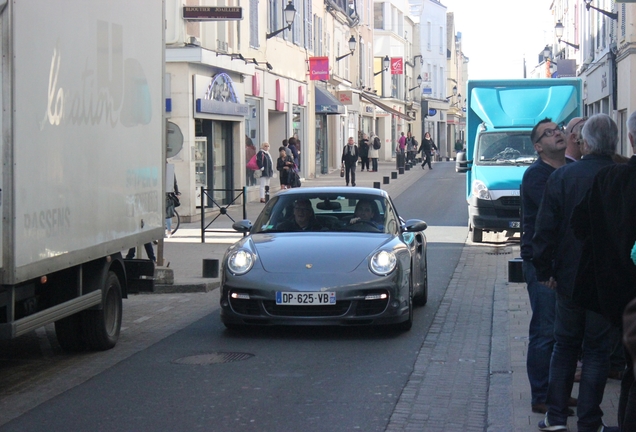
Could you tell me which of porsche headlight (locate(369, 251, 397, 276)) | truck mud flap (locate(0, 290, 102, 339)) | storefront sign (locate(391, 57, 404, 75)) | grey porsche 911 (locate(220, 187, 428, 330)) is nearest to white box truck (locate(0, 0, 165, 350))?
truck mud flap (locate(0, 290, 102, 339))

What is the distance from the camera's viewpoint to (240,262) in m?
8.80

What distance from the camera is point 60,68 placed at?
22.7 ft

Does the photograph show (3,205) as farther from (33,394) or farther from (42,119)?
(33,394)

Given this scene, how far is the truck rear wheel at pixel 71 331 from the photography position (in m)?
8.06

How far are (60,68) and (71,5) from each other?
0.55m

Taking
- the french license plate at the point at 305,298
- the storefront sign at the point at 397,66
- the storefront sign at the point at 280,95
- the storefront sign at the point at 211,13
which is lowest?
the french license plate at the point at 305,298

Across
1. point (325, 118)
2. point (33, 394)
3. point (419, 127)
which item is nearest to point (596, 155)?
point (33, 394)

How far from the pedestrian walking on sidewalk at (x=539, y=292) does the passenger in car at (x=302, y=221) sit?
4.01m

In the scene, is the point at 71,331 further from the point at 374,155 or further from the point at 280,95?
the point at 374,155

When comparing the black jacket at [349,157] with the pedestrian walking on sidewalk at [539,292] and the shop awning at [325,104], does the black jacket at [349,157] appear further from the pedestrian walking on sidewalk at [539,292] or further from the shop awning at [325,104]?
the pedestrian walking on sidewalk at [539,292]

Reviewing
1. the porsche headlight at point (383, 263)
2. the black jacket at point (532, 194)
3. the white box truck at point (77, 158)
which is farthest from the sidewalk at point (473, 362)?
the white box truck at point (77, 158)

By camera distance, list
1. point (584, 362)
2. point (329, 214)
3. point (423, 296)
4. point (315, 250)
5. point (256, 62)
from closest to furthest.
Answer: point (584, 362)
point (315, 250)
point (329, 214)
point (423, 296)
point (256, 62)

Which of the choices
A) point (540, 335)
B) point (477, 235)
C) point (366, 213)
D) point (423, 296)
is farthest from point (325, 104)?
point (540, 335)

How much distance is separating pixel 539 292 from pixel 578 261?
2.42 ft
